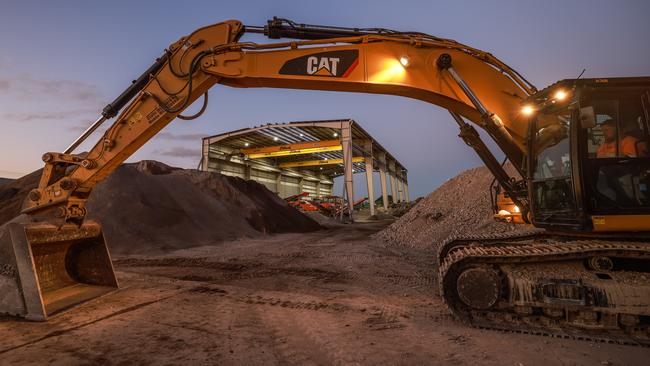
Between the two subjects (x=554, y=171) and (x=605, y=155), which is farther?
(x=554, y=171)

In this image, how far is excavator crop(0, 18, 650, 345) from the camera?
3.20m

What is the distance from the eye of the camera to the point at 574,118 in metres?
3.49

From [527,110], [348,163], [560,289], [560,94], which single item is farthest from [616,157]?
[348,163]

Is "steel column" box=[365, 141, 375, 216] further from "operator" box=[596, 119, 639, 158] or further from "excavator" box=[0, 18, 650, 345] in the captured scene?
"operator" box=[596, 119, 639, 158]

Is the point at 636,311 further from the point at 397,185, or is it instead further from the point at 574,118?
the point at 397,185

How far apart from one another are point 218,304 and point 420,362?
8.53 feet

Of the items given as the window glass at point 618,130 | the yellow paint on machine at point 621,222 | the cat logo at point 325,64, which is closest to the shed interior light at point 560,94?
the window glass at point 618,130

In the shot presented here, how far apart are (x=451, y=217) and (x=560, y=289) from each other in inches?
316

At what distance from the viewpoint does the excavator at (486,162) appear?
3203 mm

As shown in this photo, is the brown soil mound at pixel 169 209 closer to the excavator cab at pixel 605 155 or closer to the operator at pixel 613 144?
the excavator cab at pixel 605 155

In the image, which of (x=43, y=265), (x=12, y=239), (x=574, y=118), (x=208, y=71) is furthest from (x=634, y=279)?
(x=43, y=265)

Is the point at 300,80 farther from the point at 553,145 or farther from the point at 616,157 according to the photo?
the point at 616,157

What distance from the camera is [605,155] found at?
11.2ft

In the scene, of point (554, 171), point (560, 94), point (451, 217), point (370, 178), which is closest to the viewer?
point (560, 94)
